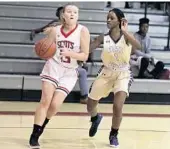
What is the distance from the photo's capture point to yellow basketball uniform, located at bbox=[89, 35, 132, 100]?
5.35m

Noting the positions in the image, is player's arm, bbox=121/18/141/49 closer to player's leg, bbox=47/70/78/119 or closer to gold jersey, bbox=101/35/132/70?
gold jersey, bbox=101/35/132/70

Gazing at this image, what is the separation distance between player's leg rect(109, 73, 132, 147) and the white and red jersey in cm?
58

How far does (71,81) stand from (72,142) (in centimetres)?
73

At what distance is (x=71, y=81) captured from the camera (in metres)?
5.22

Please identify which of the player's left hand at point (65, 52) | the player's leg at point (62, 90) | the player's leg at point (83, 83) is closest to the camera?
the player's left hand at point (65, 52)

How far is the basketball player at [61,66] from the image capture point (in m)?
5.09

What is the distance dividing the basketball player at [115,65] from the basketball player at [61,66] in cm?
32

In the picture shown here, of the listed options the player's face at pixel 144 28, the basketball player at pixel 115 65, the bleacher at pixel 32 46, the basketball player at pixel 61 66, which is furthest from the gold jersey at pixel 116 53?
the player's face at pixel 144 28

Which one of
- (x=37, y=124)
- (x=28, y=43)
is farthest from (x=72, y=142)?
(x=28, y=43)

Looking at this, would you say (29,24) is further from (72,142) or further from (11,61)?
(72,142)

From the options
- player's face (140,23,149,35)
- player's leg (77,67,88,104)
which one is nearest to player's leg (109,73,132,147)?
player's leg (77,67,88,104)

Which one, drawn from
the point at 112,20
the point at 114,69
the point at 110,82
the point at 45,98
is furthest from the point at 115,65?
the point at 45,98

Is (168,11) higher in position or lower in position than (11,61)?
higher

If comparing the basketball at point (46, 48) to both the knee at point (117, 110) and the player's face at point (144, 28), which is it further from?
the player's face at point (144, 28)
